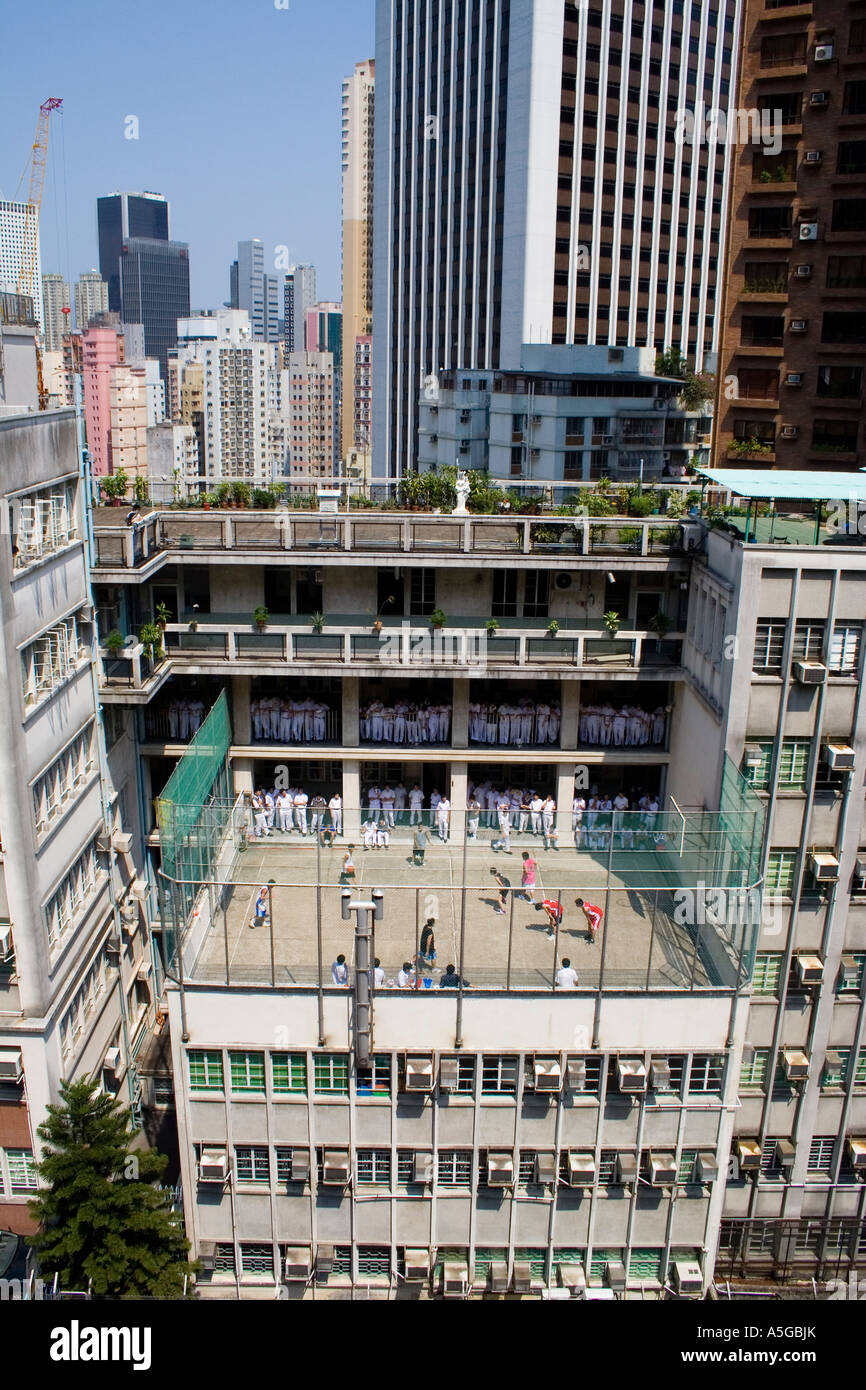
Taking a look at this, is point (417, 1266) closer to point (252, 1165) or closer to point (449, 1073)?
point (252, 1165)

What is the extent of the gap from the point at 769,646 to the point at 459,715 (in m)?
11.6

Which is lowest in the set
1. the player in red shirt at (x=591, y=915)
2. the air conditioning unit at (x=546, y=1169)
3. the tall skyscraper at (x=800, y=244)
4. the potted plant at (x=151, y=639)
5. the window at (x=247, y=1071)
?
the air conditioning unit at (x=546, y=1169)

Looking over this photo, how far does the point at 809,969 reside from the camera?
27.9 metres

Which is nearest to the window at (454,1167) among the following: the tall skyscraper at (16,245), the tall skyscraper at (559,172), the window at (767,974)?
the window at (767,974)

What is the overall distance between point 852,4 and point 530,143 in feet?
164

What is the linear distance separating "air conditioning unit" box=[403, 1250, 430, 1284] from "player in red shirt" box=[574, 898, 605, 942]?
27.0 feet

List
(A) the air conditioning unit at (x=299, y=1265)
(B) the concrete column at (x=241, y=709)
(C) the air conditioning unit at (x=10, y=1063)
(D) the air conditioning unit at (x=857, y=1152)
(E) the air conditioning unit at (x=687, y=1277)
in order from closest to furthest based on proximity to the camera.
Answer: (C) the air conditioning unit at (x=10, y=1063) < (A) the air conditioning unit at (x=299, y=1265) < (E) the air conditioning unit at (x=687, y=1277) < (D) the air conditioning unit at (x=857, y=1152) < (B) the concrete column at (x=241, y=709)

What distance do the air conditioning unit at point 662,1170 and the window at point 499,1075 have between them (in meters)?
3.62

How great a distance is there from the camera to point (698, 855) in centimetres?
2597

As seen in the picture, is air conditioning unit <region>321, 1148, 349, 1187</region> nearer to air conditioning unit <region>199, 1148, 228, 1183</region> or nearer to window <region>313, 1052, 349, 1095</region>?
window <region>313, 1052, 349, 1095</region>

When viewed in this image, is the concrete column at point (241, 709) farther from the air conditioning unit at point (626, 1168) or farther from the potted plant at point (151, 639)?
the air conditioning unit at point (626, 1168)

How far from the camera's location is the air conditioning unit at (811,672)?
2620 cm
